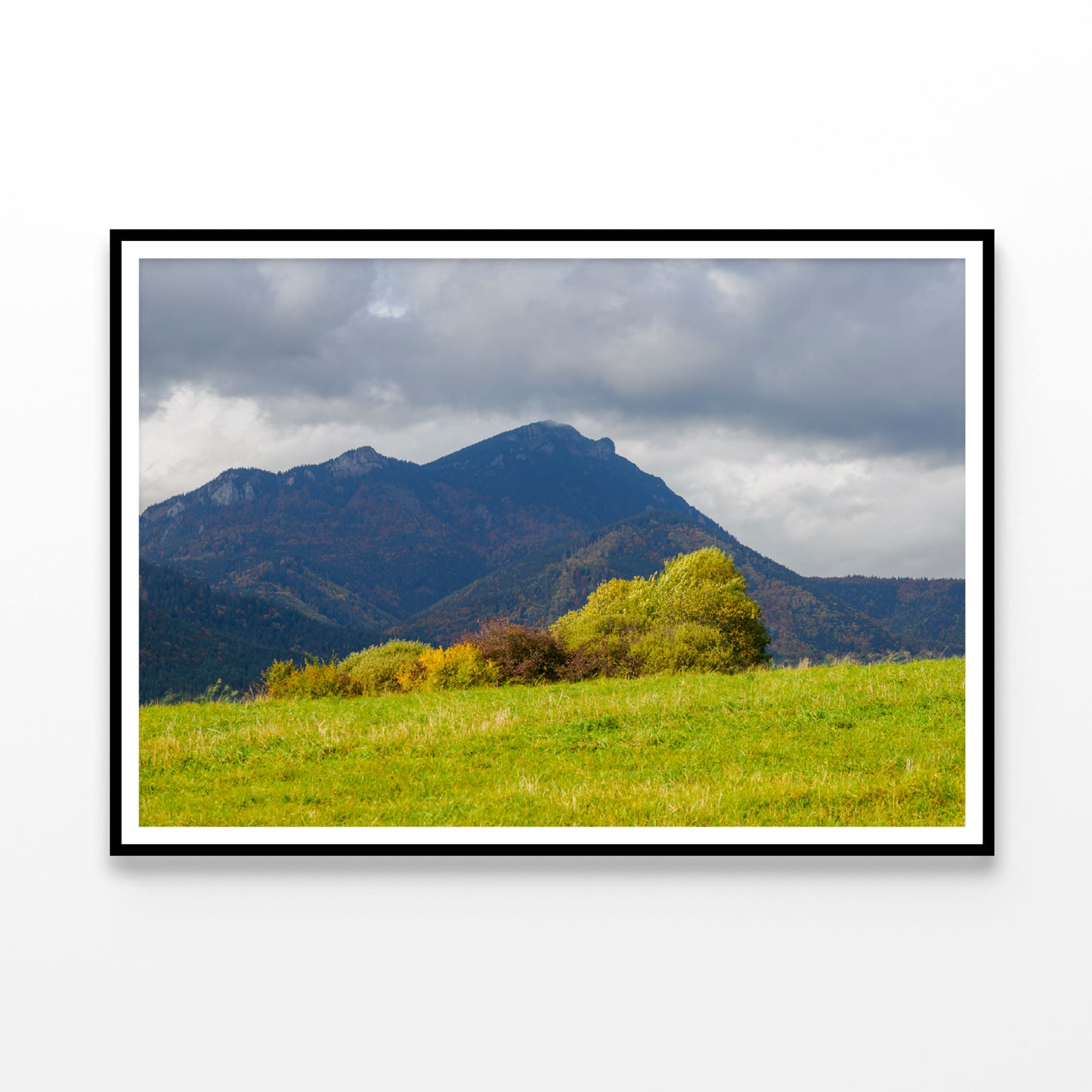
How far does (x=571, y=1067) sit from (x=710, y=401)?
2.35 m

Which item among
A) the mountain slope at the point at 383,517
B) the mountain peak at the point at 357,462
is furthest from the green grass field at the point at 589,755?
the mountain peak at the point at 357,462

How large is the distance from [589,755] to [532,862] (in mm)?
404

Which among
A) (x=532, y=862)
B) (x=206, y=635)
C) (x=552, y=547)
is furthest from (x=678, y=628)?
(x=206, y=635)

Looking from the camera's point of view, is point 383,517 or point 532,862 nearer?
point 532,862

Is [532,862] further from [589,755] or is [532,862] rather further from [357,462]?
[357,462]

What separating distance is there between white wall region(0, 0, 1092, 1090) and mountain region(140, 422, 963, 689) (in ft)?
1.26

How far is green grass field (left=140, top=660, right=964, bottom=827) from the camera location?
2.82 meters

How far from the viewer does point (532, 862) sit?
2.83 meters

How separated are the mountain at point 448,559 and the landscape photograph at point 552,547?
0.04ft

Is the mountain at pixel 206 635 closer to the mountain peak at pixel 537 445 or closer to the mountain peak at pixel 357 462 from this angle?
the mountain peak at pixel 357 462
